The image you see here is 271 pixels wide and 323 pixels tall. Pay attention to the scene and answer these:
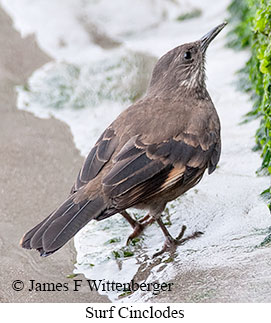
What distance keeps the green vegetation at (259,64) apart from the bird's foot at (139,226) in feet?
3.35

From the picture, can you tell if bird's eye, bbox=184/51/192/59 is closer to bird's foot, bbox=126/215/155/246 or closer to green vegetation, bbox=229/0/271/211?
green vegetation, bbox=229/0/271/211

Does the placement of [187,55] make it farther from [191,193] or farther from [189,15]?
[189,15]

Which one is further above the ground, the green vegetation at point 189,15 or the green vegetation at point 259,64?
the green vegetation at point 189,15

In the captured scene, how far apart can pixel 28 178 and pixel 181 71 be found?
182 cm

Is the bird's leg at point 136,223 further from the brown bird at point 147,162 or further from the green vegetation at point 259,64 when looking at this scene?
the green vegetation at point 259,64

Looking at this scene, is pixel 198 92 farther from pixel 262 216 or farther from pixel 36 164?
pixel 36 164

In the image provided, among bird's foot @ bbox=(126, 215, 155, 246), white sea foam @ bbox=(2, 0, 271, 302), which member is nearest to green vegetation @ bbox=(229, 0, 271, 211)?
white sea foam @ bbox=(2, 0, 271, 302)

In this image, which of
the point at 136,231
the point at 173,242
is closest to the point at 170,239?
the point at 173,242

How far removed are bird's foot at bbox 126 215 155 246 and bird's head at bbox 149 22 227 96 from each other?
3.87 feet

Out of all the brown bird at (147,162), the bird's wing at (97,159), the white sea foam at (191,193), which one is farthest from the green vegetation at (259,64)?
the bird's wing at (97,159)

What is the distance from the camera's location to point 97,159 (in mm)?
5891

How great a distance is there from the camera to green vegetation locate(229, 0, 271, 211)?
603 centimetres

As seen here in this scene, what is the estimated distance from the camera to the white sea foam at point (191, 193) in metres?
5.59

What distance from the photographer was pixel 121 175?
18.4 ft
